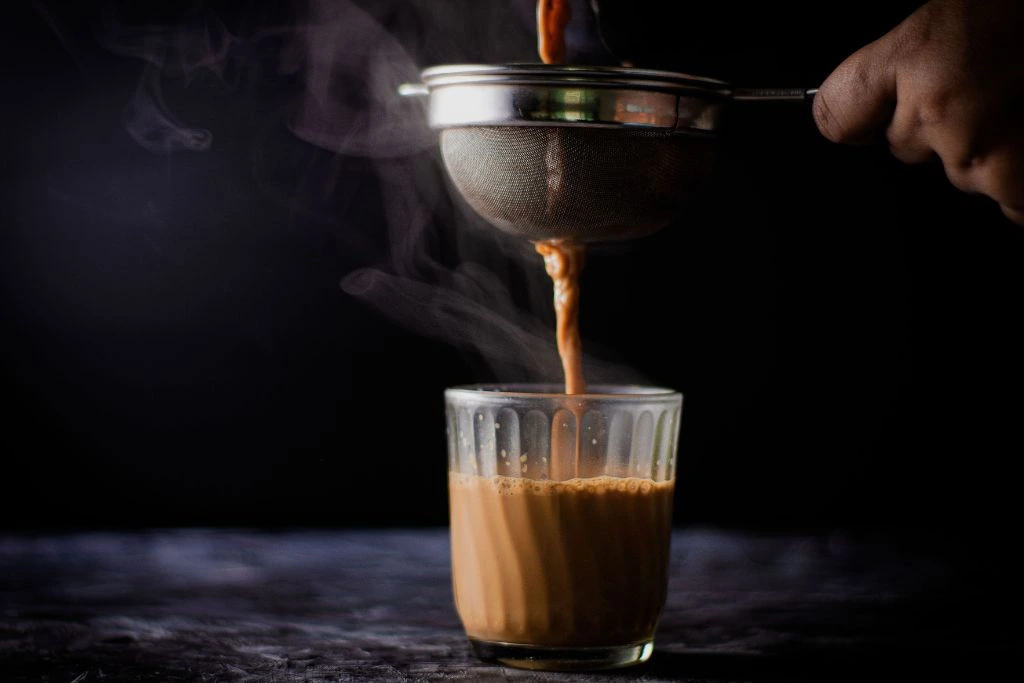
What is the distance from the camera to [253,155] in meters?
1.90

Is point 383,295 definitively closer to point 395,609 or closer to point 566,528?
point 395,609

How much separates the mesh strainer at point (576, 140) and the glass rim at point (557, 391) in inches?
6.4

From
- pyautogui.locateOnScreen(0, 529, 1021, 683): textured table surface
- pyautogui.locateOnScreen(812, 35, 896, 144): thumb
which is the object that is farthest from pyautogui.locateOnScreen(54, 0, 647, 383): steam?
pyautogui.locateOnScreen(812, 35, 896, 144): thumb

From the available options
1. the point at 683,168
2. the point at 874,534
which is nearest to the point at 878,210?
the point at 874,534

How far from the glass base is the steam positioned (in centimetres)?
71

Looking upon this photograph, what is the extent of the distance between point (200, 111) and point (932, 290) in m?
1.15

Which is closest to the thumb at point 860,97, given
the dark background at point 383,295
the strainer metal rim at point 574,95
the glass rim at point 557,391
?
the strainer metal rim at point 574,95

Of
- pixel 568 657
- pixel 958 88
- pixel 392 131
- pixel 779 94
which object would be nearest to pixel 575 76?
pixel 779 94

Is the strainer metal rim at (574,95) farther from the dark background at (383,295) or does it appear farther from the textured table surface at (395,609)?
the dark background at (383,295)

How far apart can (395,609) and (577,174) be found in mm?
544

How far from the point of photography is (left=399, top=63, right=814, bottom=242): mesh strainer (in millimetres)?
1141

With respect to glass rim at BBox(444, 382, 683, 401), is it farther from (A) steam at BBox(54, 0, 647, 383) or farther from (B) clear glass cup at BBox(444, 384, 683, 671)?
(A) steam at BBox(54, 0, 647, 383)

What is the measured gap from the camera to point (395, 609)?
4.59 feet

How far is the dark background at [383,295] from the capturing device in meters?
1.86
